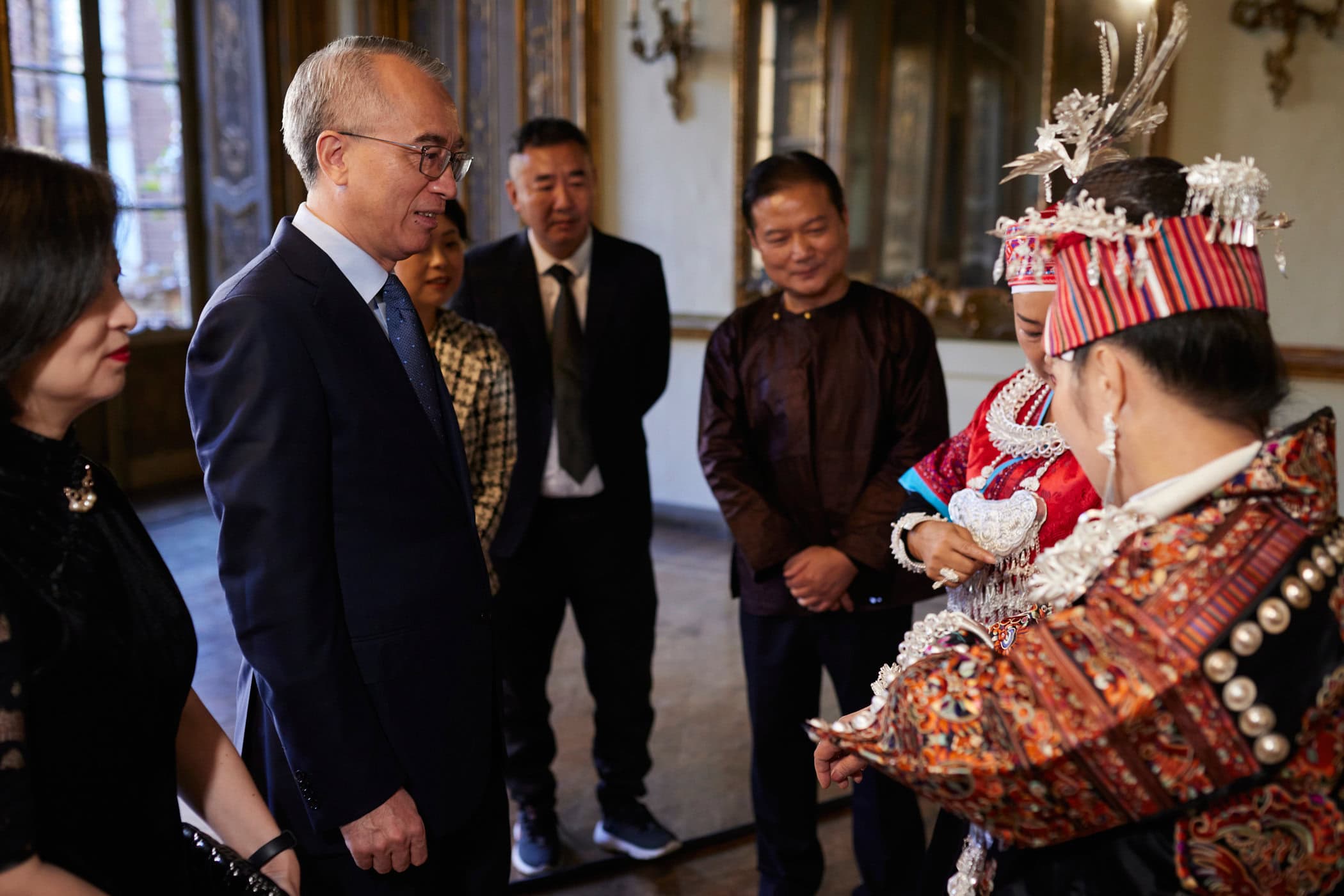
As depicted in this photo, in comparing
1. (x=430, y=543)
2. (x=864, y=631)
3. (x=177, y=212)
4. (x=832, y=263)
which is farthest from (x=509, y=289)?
(x=177, y=212)

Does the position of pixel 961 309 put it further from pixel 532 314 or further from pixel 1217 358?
pixel 1217 358

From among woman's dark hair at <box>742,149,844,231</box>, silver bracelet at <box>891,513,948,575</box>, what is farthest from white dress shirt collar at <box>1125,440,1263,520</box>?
woman's dark hair at <box>742,149,844,231</box>

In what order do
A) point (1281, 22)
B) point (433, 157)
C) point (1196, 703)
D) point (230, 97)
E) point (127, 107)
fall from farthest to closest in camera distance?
point (230, 97)
point (127, 107)
point (1281, 22)
point (433, 157)
point (1196, 703)

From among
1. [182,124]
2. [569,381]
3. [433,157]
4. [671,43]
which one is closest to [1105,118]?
[433,157]

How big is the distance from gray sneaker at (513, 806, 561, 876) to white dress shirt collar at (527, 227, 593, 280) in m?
1.41

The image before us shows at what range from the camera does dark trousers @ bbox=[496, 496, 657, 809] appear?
2768mm

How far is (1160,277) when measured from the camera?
3.43ft

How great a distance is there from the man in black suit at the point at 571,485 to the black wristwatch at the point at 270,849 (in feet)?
4.50

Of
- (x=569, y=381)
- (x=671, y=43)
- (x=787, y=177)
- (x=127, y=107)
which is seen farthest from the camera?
(x=127, y=107)

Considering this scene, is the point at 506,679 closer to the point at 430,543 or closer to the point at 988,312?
the point at 430,543

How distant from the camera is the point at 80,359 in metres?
1.09

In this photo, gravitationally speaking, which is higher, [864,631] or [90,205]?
[90,205]

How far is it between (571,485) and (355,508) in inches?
52.7

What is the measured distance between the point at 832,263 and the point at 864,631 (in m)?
0.79
